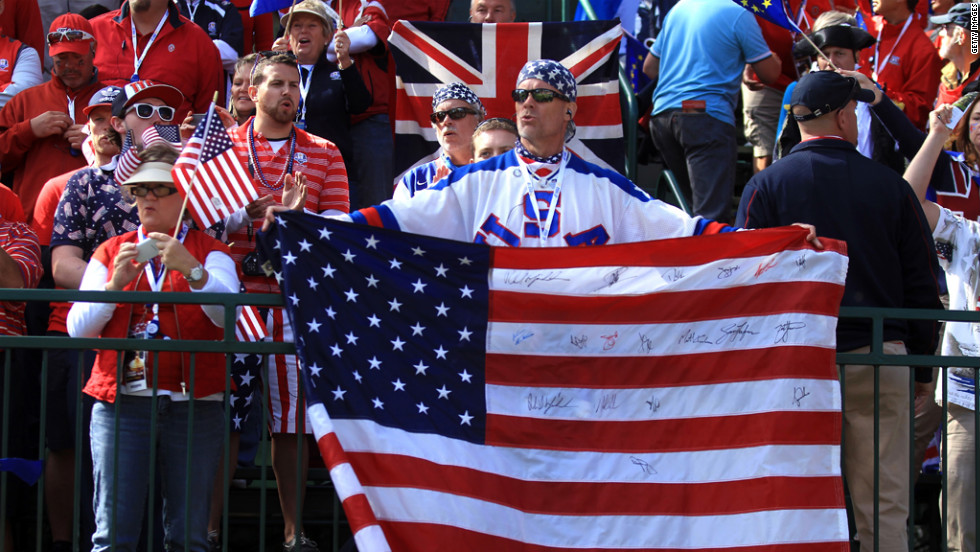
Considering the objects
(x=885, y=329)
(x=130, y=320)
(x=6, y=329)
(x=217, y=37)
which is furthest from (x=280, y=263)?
(x=217, y=37)

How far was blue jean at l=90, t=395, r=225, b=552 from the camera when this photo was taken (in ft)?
17.4

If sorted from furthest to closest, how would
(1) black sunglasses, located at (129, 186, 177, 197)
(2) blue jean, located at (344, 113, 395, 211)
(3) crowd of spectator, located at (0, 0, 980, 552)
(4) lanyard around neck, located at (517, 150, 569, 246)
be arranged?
(2) blue jean, located at (344, 113, 395, 211), (4) lanyard around neck, located at (517, 150, 569, 246), (1) black sunglasses, located at (129, 186, 177, 197), (3) crowd of spectator, located at (0, 0, 980, 552)

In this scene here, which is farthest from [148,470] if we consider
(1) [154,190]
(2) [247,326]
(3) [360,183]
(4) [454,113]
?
(3) [360,183]

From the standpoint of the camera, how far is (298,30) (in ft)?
26.7

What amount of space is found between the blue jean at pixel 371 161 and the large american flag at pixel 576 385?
331cm

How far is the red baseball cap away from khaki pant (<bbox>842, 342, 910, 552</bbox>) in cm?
539

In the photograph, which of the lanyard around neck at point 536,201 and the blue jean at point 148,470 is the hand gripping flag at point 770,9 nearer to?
the lanyard around neck at point 536,201

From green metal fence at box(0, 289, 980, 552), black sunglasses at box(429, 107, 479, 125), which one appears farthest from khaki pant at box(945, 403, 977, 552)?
black sunglasses at box(429, 107, 479, 125)

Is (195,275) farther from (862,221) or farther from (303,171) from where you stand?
(862,221)

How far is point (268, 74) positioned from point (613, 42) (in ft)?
9.57

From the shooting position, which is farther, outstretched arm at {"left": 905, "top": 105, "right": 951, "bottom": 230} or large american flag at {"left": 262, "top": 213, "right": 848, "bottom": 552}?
outstretched arm at {"left": 905, "top": 105, "right": 951, "bottom": 230}

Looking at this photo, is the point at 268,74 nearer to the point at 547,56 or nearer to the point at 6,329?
the point at 6,329

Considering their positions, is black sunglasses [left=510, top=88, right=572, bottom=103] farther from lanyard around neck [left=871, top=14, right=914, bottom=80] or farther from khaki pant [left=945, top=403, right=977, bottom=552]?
lanyard around neck [left=871, top=14, right=914, bottom=80]

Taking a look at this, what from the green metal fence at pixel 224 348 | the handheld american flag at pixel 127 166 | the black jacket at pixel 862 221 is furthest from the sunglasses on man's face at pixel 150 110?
the black jacket at pixel 862 221
